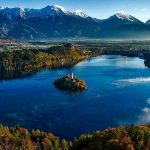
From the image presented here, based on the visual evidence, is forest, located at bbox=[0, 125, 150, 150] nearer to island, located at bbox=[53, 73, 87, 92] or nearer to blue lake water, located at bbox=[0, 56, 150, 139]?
blue lake water, located at bbox=[0, 56, 150, 139]

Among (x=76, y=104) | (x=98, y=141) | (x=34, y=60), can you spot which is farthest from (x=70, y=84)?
(x=98, y=141)

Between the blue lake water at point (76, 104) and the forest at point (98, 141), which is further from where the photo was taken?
the blue lake water at point (76, 104)

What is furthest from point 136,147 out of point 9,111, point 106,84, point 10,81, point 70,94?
point 10,81

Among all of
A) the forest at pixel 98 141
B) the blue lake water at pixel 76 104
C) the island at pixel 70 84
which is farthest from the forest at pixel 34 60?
the forest at pixel 98 141

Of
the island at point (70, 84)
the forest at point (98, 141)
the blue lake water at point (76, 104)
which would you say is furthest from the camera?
the island at point (70, 84)

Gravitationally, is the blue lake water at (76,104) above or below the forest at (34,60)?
below

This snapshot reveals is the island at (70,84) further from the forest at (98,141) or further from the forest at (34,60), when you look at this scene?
the forest at (98,141)

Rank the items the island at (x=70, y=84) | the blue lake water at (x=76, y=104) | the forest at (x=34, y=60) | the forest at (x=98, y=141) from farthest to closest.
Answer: the forest at (x=34, y=60) → the island at (x=70, y=84) → the blue lake water at (x=76, y=104) → the forest at (x=98, y=141)
